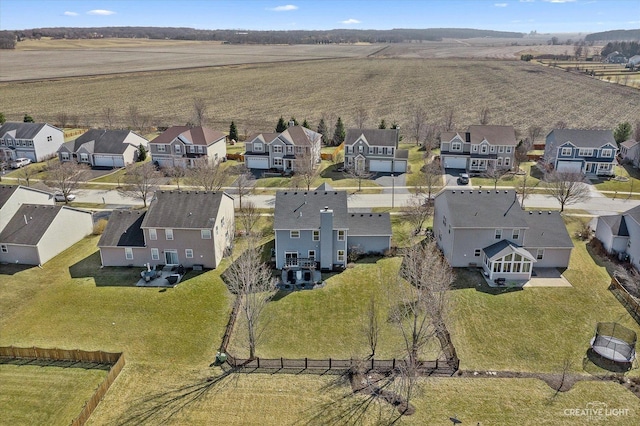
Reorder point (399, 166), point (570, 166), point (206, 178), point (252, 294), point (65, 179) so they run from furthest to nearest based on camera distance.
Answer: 1. point (399, 166)
2. point (570, 166)
3. point (65, 179)
4. point (206, 178)
5. point (252, 294)

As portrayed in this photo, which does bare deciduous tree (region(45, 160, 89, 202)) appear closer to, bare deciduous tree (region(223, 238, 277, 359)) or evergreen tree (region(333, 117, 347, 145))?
bare deciduous tree (region(223, 238, 277, 359))

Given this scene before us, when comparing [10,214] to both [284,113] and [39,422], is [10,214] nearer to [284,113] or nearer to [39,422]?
[39,422]

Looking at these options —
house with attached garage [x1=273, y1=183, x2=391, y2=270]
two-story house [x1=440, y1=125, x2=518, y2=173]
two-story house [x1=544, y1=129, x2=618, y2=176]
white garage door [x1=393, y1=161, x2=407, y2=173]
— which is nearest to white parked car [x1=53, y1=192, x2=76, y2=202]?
house with attached garage [x1=273, y1=183, x2=391, y2=270]

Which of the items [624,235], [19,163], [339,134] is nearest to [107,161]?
[19,163]

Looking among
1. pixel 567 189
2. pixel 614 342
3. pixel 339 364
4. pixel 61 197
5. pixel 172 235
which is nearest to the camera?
pixel 339 364

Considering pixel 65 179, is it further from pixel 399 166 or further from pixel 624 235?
pixel 624 235

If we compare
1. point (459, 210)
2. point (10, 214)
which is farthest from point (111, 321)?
point (459, 210)

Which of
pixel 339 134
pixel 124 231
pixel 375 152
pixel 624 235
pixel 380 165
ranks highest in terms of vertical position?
pixel 339 134
